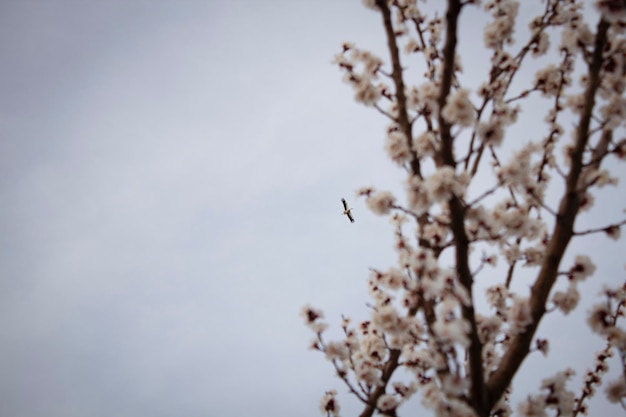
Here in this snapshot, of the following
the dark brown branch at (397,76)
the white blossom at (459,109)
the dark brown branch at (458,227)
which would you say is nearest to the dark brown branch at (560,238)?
the dark brown branch at (458,227)

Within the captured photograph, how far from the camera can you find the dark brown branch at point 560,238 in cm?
395

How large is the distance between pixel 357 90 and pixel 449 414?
12.9 ft

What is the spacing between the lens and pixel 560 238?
397 centimetres

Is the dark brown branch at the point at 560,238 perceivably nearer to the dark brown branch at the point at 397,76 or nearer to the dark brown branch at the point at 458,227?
the dark brown branch at the point at 458,227

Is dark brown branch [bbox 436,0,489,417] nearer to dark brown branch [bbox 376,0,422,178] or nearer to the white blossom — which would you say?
the white blossom

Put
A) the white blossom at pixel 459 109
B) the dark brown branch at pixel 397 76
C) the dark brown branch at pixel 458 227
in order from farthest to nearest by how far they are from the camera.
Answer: the dark brown branch at pixel 397 76 → the white blossom at pixel 459 109 → the dark brown branch at pixel 458 227

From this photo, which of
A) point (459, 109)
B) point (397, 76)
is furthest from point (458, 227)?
point (397, 76)

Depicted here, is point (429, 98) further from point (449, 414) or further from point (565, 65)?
point (449, 414)

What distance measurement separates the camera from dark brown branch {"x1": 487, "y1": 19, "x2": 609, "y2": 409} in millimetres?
3953

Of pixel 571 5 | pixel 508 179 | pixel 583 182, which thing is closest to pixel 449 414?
pixel 508 179

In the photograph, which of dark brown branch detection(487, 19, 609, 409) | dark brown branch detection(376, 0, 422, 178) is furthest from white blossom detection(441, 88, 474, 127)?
dark brown branch detection(487, 19, 609, 409)

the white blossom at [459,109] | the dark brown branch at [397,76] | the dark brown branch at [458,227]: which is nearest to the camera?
the dark brown branch at [458,227]

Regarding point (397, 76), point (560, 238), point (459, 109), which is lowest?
point (560, 238)

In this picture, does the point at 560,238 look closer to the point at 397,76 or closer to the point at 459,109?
the point at 459,109
